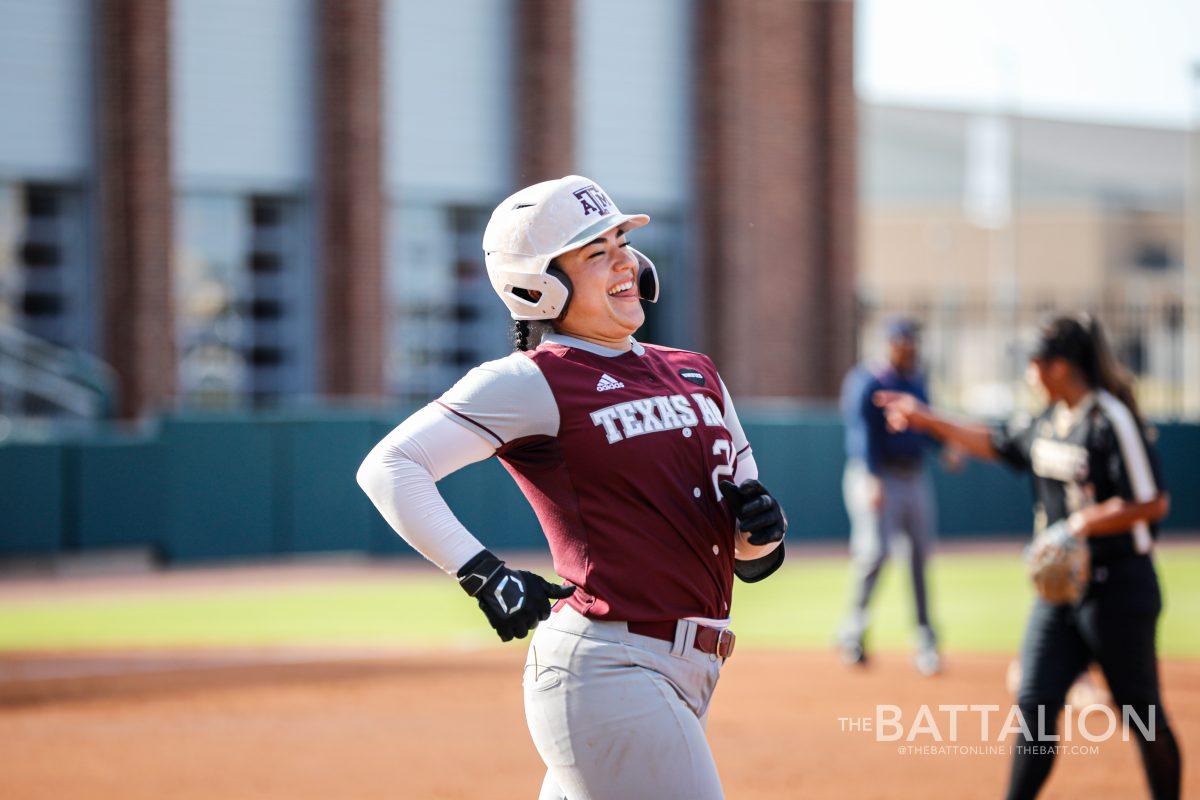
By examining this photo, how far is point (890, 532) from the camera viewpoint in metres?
10.5

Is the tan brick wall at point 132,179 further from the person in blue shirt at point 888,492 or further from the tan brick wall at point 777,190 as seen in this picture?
the person in blue shirt at point 888,492

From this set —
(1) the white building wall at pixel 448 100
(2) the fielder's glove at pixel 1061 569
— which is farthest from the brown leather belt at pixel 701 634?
(1) the white building wall at pixel 448 100

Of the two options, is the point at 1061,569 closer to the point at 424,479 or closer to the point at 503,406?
the point at 503,406

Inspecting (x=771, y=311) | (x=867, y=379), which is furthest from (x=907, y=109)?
(x=867, y=379)

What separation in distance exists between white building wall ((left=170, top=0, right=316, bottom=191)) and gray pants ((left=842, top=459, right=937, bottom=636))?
42.7 ft

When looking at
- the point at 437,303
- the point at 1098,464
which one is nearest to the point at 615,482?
the point at 1098,464

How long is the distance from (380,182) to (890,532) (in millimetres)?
13104

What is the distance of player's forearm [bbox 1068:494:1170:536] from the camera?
595 cm

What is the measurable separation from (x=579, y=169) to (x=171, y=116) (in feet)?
21.1

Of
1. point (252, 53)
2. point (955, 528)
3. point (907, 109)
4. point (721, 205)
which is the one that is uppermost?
point (907, 109)

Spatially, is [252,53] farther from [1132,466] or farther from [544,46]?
[1132,466]

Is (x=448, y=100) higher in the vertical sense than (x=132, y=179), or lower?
higher

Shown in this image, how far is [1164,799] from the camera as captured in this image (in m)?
5.76

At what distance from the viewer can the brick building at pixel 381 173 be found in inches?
790
